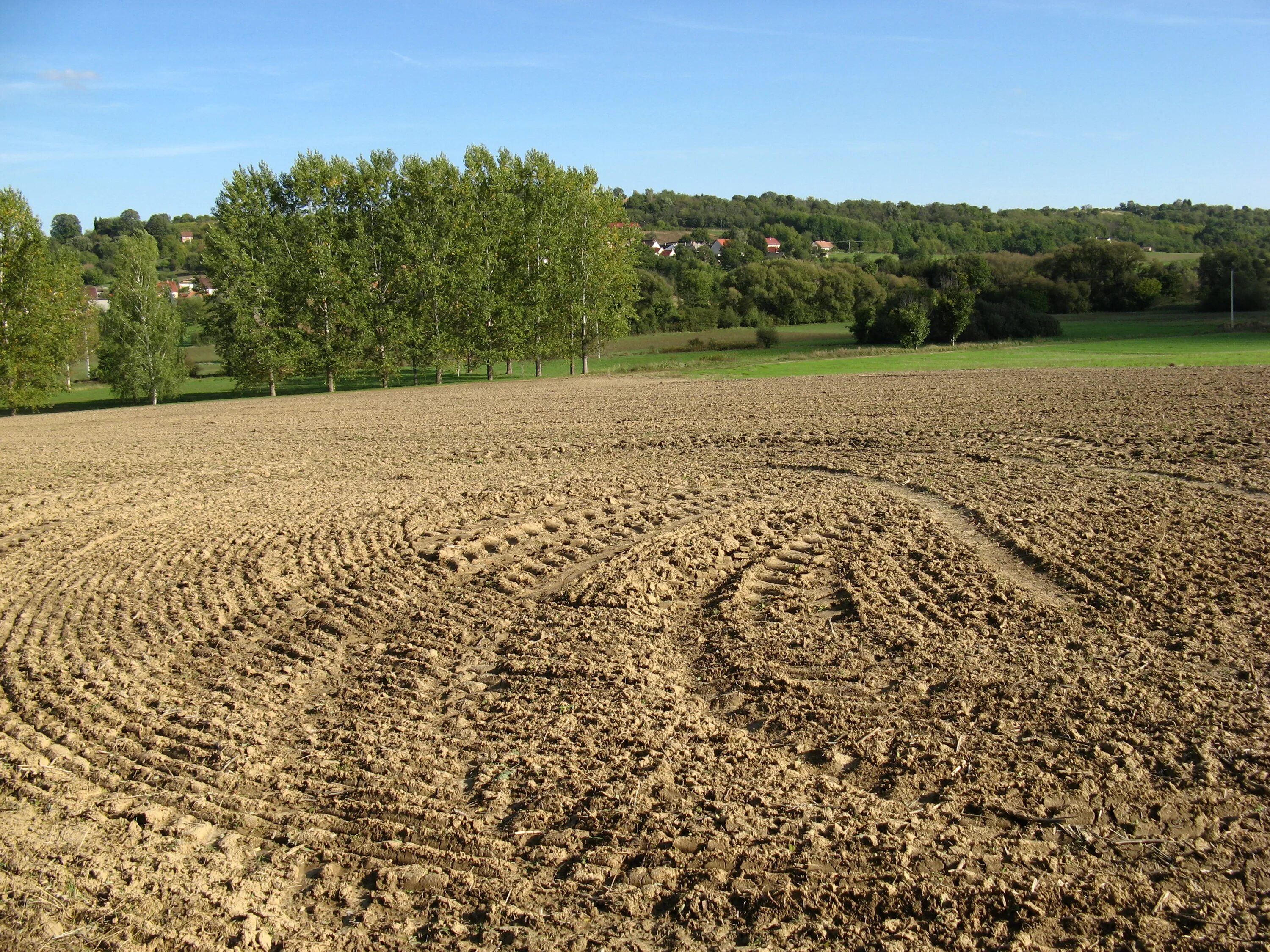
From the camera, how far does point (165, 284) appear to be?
62.6 metres

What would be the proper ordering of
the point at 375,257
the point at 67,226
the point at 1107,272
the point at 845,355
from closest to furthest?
the point at 375,257 < the point at 845,355 < the point at 1107,272 < the point at 67,226

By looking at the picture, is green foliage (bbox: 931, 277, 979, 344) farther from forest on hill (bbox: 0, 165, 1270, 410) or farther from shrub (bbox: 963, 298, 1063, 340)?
shrub (bbox: 963, 298, 1063, 340)

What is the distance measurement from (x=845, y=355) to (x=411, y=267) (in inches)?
1043

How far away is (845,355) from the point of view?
56.2 meters

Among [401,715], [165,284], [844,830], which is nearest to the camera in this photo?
[844,830]

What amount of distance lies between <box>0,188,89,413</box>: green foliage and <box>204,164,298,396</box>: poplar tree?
7.46 m

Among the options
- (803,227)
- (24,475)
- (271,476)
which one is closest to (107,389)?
(24,475)

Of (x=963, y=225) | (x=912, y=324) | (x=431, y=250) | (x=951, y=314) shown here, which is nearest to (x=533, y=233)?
(x=431, y=250)

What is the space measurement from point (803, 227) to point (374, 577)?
527ft

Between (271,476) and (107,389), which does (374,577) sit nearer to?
(271,476)

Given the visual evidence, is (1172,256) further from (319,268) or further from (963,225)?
(319,268)

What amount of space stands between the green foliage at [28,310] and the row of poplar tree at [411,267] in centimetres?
758

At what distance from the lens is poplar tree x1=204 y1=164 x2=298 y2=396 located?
43.6 m

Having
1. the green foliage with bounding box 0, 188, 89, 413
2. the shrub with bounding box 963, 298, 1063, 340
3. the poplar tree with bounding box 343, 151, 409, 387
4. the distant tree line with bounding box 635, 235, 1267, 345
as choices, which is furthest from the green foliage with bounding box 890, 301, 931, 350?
the green foliage with bounding box 0, 188, 89, 413
